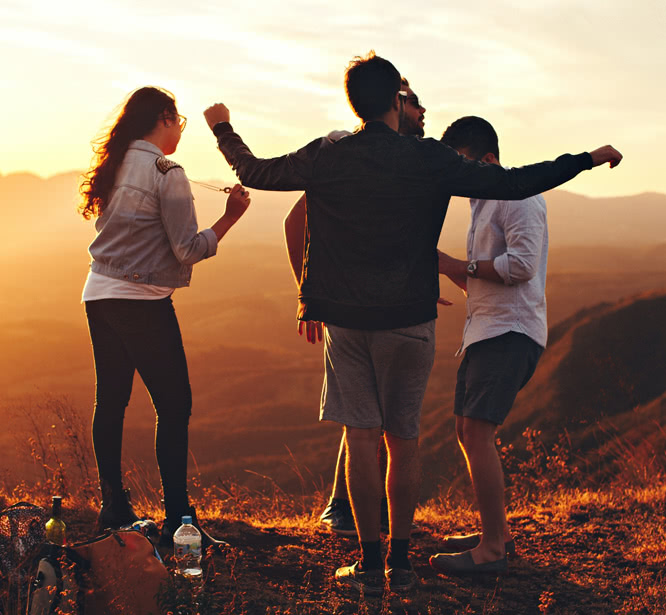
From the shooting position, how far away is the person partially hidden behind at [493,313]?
137 inches

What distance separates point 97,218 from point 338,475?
6.29 ft

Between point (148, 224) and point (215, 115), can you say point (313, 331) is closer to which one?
point (148, 224)

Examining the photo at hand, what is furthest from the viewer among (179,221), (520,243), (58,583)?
(520,243)

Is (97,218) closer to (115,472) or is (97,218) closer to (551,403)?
(115,472)

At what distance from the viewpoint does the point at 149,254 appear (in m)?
3.42

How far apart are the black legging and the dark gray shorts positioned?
131 cm

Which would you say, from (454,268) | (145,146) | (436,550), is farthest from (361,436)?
(145,146)

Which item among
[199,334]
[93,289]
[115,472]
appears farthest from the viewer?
[199,334]

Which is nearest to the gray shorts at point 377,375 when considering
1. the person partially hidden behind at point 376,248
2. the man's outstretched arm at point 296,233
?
the person partially hidden behind at point 376,248

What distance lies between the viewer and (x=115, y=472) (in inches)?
146

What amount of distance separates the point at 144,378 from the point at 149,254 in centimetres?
56

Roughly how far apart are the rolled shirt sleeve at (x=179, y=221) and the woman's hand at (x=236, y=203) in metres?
0.18

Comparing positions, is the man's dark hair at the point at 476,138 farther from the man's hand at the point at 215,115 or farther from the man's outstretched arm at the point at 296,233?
the man's hand at the point at 215,115

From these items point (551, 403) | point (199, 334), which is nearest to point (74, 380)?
point (199, 334)
